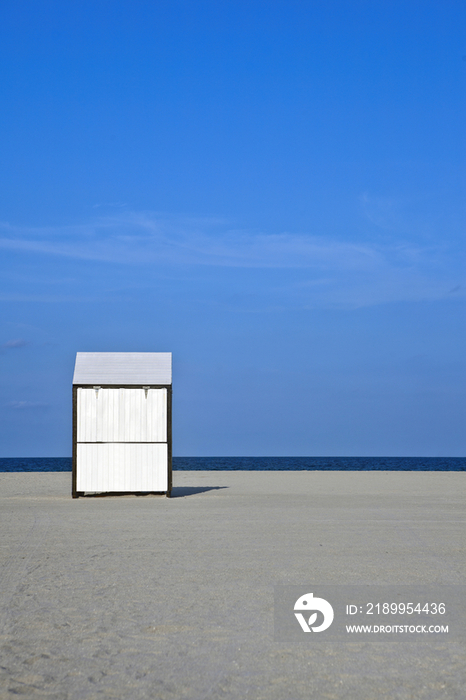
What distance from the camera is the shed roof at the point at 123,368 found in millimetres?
21516

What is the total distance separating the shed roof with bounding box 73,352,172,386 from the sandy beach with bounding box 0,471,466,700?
16.3 ft

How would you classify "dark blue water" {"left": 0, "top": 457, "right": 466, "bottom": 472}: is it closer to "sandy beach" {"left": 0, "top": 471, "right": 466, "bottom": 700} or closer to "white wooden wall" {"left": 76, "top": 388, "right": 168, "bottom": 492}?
"white wooden wall" {"left": 76, "top": 388, "right": 168, "bottom": 492}

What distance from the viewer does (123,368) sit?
2209 centimetres

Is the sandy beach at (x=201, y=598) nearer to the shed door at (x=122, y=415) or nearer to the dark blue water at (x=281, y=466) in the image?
the shed door at (x=122, y=415)

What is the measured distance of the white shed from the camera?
69.7 ft

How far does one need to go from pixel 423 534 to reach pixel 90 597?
7636 millimetres

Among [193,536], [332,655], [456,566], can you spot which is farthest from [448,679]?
[193,536]

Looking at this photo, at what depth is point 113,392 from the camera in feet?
70.2

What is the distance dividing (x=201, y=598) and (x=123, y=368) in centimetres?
1468

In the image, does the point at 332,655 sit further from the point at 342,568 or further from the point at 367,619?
the point at 342,568

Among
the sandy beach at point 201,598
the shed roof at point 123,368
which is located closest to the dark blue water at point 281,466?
the shed roof at point 123,368

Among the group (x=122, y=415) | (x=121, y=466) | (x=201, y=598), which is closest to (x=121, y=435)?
(x=122, y=415)

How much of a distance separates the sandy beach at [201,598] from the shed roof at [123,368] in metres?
4.98

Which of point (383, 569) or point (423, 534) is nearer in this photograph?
point (383, 569)
